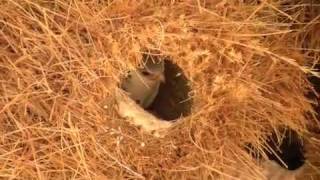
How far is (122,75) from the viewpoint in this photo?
1.26 metres

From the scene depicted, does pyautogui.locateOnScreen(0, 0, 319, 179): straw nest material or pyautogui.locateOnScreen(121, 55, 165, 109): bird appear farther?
pyautogui.locateOnScreen(121, 55, 165, 109): bird

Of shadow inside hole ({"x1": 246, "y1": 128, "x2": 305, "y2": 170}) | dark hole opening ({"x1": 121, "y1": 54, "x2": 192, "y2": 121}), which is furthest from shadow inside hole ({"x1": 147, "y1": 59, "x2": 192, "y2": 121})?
shadow inside hole ({"x1": 246, "y1": 128, "x2": 305, "y2": 170})

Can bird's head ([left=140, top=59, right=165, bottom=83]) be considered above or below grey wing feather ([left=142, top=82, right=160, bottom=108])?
above

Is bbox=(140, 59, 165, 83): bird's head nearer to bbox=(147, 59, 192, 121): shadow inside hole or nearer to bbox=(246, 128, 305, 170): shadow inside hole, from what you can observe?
bbox=(147, 59, 192, 121): shadow inside hole

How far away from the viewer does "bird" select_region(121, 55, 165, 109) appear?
4.36ft

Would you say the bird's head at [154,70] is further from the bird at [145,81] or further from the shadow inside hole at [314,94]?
the shadow inside hole at [314,94]

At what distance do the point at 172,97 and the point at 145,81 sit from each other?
0.29 feet

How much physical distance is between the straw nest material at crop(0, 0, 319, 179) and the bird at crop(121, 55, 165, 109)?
7 centimetres

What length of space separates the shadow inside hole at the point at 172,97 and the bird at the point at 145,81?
0.06 ft

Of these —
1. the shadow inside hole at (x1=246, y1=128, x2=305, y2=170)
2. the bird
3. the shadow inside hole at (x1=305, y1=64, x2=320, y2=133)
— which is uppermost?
the bird

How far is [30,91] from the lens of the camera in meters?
1.22

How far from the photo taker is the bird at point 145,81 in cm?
133

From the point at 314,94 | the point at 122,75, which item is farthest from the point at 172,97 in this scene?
the point at 314,94

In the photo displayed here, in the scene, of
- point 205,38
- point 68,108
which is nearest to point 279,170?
point 205,38
